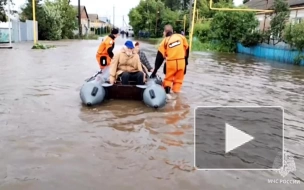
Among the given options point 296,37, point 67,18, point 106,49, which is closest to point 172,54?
point 106,49

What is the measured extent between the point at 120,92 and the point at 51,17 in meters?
31.5

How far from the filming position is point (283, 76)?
12.8 metres

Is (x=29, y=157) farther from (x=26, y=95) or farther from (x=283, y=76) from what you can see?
(x=283, y=76)

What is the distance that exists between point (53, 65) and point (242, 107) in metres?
8.70

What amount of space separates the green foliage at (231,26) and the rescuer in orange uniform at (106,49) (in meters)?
16.0

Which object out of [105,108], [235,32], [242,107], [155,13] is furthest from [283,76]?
[155,13]

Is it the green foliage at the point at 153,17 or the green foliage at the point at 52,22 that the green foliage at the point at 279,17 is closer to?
the green foliage at the point at 52,22

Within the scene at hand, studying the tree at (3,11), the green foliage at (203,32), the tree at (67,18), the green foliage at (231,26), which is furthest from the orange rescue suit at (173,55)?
the tree at (67,18)

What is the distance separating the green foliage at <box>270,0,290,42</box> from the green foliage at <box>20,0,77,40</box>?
75.6ft

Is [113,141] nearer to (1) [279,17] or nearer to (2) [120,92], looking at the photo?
(2) [120,92]

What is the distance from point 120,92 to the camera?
7.34 m
